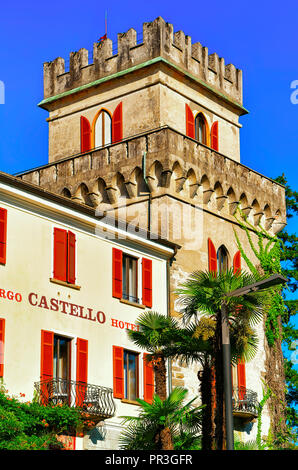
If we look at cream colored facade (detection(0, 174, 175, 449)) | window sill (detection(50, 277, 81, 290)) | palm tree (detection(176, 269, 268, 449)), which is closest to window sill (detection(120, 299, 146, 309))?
cream colored facade (detection(0, 174, 175, 449))

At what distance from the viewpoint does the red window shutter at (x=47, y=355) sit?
31.8 metres

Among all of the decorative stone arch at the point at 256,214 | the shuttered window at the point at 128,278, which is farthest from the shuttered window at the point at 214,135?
the shuttered window at the point at 128,278

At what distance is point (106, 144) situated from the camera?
143ft

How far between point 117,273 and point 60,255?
115 inches

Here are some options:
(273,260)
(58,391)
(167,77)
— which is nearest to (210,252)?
(273,260)

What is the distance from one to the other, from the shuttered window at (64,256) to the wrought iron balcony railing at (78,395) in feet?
11.2

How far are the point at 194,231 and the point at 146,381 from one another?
7608mm

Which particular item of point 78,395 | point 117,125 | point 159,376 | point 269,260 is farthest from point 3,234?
point 269,260

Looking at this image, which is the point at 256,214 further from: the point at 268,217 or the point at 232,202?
the point at 232,202

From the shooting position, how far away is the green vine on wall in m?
43.5

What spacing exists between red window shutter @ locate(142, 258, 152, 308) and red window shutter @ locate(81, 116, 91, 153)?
29.4ft

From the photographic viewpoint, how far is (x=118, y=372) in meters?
34.6

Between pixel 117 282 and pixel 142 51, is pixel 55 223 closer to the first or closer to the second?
pixel 117 282

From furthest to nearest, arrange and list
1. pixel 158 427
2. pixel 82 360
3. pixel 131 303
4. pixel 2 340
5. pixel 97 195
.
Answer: pixel 97 195 → pixel 131 303 → pixel 82 360 → pixel 2 340 → pixel 158 427
